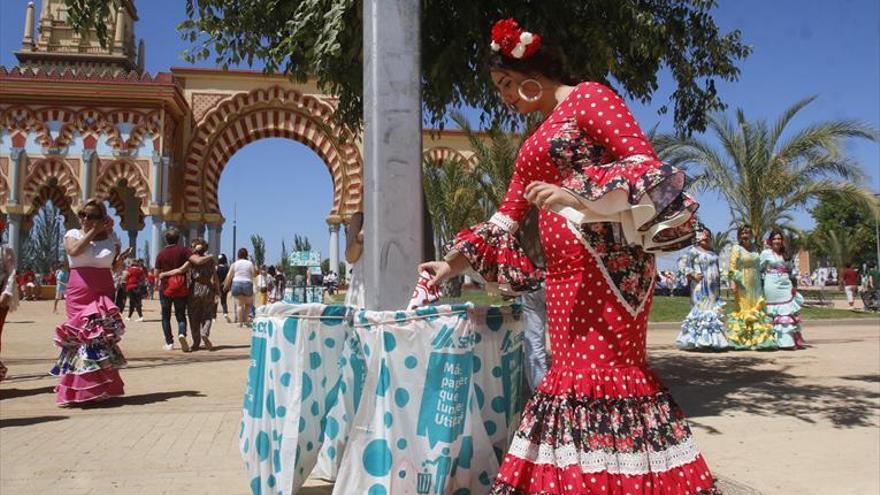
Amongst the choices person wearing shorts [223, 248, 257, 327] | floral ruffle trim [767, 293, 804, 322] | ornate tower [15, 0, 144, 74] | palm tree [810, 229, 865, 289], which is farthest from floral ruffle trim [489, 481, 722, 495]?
palm tree [810, 229, 865, 289]

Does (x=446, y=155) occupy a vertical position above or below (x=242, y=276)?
above

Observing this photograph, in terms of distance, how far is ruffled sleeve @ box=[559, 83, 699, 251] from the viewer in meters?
1.78

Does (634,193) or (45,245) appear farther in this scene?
(45,245)

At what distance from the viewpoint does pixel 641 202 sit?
179 cm

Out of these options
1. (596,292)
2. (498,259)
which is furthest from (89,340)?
(596,292)

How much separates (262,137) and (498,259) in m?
24.4

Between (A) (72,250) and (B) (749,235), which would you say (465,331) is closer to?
(A) (72,250)

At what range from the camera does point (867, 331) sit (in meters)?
14.1

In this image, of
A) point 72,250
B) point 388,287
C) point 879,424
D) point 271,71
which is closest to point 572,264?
point 388,287

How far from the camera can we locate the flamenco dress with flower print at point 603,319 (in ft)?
5.99

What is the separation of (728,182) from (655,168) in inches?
583

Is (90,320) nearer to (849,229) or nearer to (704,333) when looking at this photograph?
(704,333)

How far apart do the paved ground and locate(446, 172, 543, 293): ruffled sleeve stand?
5.26ft

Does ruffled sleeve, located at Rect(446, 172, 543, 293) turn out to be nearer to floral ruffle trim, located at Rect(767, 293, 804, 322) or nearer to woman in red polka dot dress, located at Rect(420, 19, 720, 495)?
woman in red polka dot dress, located at Rect(420, 19, 720, 495)
